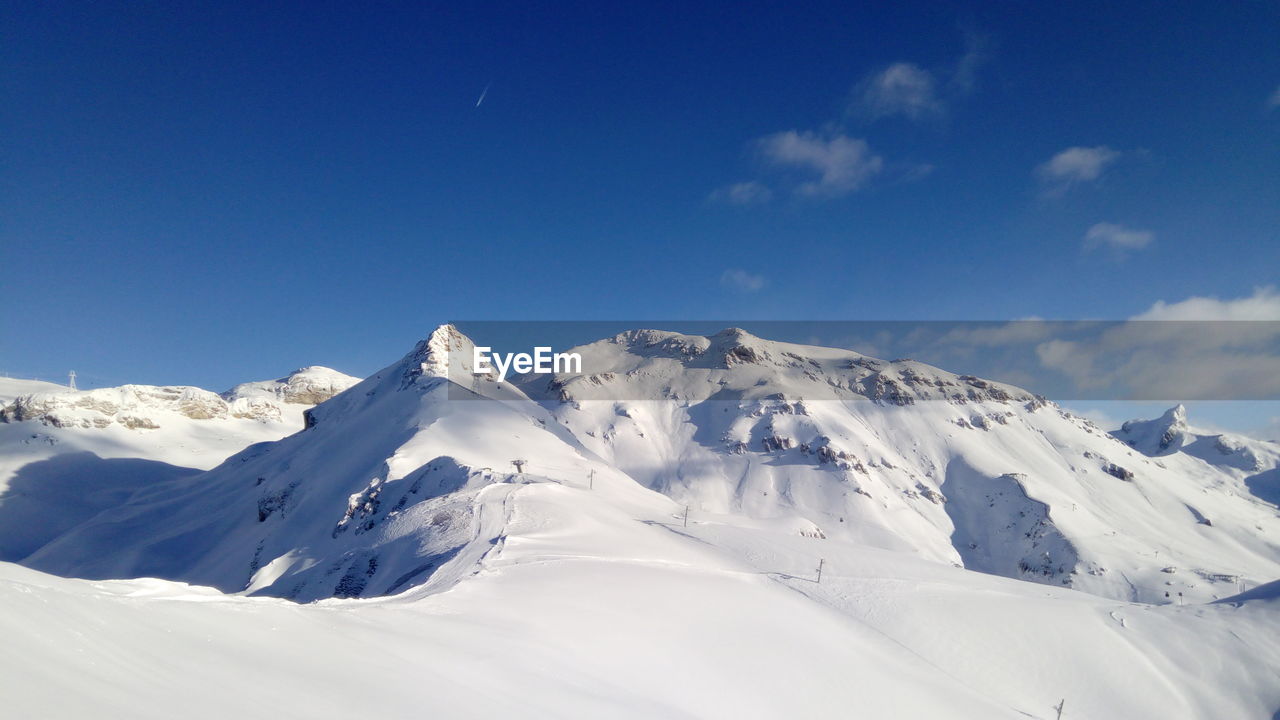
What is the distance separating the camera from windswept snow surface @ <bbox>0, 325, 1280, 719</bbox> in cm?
941

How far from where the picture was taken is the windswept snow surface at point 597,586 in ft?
30.9

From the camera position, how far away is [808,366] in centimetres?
13462

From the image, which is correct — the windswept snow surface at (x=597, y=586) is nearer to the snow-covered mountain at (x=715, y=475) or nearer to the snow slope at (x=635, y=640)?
the snow slope at (x=635, y=640)

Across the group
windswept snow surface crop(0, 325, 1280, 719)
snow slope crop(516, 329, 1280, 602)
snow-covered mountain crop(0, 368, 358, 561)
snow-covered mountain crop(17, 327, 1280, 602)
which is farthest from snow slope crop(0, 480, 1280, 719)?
snow-covered mountain crop(0, 368, 358, 561)

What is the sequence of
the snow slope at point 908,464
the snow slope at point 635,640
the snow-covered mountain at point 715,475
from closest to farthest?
the snow slope at point 635,640, the snow-covered mountain at point 715,475, the snow slope at point 908,464

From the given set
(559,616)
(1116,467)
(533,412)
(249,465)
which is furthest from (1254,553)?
(249,465)

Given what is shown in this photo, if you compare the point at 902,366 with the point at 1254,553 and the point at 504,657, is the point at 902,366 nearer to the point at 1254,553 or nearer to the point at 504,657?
the point at 1254,553

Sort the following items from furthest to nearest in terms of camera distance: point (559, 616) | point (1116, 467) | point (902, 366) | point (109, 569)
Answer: point (902, 366)
point (1116, 467)
point (109, 569)
point (559, 616)

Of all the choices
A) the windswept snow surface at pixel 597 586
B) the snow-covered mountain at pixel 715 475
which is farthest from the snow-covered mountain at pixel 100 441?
the snow-covered mountain at pixel 715 475

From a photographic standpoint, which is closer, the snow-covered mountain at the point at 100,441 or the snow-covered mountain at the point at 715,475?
the snow-covered mountain at the point at 715,475

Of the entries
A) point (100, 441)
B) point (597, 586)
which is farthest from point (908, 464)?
point (100, 441)

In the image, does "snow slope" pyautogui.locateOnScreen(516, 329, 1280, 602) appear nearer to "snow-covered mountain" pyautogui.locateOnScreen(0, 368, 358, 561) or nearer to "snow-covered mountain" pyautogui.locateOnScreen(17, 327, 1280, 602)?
"snow-covered mountain" pyautogui.locateOnScreen(17, 327, 1280, 602)

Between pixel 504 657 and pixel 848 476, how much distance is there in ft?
299

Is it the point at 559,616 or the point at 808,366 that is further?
the point at 808,366
